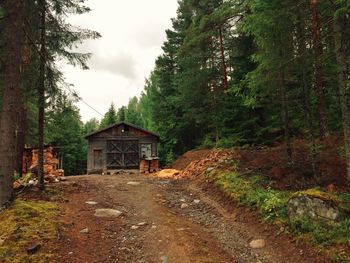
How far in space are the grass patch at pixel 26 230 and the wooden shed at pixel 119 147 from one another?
65.6 ft

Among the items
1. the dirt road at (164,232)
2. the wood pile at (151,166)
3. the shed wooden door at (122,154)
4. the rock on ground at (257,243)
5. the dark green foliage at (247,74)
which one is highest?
the dark green foliage at (247,74)

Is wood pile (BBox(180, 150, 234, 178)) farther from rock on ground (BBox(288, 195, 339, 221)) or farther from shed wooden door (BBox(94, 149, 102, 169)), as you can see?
shed wooden door (BBox(94, 149, 102, 169))

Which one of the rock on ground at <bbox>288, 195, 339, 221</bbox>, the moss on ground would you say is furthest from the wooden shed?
the moss on ground

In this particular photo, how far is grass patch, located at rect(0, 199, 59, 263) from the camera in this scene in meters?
6.57

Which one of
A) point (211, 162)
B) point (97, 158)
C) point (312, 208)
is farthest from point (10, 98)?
point (97, 158)

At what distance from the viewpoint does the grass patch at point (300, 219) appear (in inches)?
279

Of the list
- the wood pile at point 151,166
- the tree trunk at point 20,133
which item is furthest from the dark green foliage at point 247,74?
the tree trunk at point 20,133

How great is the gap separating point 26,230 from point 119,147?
22.2m

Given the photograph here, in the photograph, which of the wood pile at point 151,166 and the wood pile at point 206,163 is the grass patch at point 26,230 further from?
the wood pile at point 151,166

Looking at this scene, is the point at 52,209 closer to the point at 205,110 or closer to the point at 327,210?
the point at 327,210

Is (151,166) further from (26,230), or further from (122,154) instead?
(26,230)

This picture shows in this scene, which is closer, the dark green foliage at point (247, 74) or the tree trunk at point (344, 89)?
the tree trunk at point (344, 89)

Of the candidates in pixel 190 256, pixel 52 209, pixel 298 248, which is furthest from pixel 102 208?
pixel 298 248

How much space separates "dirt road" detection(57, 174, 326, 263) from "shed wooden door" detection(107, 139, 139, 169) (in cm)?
1690
